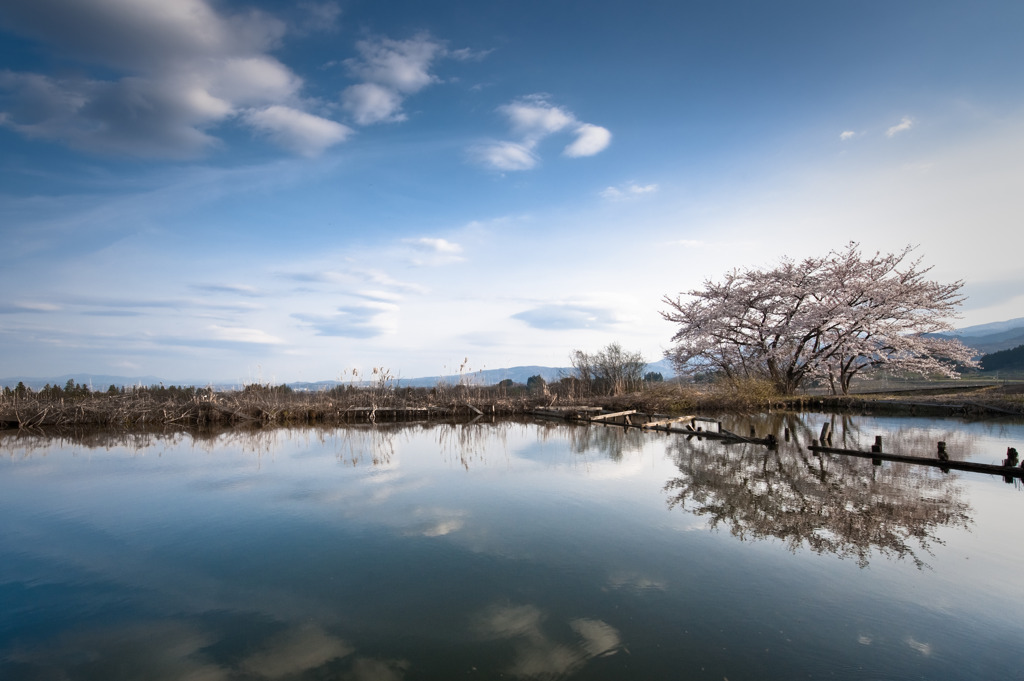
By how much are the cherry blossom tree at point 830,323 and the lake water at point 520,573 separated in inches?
510

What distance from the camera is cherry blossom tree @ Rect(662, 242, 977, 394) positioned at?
2092 centimetres

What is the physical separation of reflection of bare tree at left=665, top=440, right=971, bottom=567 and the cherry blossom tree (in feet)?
44.6

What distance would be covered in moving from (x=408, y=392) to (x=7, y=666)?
2050 cm

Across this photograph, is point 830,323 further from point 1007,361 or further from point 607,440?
point 1007,361

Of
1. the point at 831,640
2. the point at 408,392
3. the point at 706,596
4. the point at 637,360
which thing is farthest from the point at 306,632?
the point at 637,360

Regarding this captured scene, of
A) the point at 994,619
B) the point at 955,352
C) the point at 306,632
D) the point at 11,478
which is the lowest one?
the point at 994,619

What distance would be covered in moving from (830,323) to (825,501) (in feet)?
57.7

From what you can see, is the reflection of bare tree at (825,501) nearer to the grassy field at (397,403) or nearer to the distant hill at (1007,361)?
the grassy field at (397,403)

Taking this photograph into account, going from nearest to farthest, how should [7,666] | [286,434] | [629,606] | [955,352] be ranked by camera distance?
[7,666], [629,606], [286,434], [955,352]

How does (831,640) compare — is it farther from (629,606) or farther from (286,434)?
(286,434)

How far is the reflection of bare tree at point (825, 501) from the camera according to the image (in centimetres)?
536

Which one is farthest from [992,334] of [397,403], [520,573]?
[520,573]

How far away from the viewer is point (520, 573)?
469 cm

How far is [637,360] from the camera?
2442 cm
